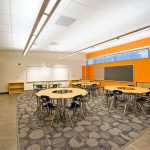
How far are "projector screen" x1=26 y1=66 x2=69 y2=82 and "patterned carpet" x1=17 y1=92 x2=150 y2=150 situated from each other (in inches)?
232

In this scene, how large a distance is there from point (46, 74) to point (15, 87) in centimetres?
260

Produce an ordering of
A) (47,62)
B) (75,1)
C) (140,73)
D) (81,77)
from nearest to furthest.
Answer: (75,1), (140,73), (47,62), (81,77)

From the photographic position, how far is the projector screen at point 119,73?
7516mm

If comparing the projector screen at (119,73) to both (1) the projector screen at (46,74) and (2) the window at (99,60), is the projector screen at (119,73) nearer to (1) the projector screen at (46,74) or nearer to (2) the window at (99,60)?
(2) the window at (99,60)

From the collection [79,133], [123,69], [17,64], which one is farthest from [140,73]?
[17,64]

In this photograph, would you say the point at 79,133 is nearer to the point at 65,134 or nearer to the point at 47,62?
the point at 65,134

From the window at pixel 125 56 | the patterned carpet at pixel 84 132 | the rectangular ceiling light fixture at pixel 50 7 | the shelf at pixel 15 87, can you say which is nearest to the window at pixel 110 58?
the window at pixel 125 56

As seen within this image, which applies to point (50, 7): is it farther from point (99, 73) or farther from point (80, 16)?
point (99, 73)

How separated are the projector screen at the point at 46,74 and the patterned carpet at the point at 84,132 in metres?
5.89

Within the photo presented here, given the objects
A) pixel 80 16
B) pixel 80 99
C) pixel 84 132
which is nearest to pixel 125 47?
pixel 80 16

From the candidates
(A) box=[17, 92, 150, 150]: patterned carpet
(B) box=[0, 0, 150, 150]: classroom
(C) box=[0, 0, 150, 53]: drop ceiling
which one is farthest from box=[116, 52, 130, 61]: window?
(A) box=[17, 92, 150, 150]: patterned carpet

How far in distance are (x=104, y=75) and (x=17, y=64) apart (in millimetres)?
6742

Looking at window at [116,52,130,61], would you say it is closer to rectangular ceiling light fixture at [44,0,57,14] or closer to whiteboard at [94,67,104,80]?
whiteboard at [94,67,104,80]

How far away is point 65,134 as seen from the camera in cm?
313
